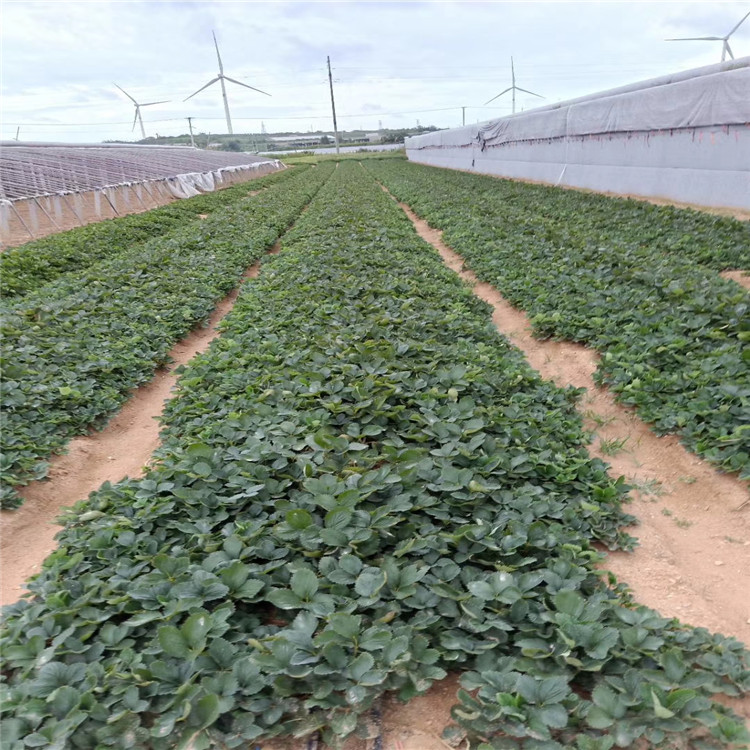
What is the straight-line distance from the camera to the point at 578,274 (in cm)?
776

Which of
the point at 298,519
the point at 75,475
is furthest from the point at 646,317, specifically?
the point at 75,475

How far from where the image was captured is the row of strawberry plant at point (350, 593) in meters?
1.87

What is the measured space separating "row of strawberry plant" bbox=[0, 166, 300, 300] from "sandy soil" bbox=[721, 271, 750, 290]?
37.0 ft

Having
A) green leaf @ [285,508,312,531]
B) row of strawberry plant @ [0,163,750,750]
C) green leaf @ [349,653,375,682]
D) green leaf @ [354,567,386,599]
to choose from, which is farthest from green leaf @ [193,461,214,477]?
green leaf @ [349,653,375,682]

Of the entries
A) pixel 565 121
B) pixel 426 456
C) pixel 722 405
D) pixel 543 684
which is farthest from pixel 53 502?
pixel 565 121

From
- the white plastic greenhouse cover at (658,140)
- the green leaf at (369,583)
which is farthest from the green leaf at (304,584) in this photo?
the white plastic greenhouse cover at (658,140)

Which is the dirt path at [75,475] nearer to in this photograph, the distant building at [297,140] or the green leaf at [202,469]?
the green leaf at [202,469]

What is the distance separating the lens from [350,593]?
2.33 metres

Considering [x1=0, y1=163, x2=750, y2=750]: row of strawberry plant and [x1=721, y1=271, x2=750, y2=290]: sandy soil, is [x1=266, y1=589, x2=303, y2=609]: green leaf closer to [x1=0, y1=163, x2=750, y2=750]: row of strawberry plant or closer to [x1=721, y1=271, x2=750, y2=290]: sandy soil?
[x1=0, y1=163, x2=750, y2=750]: row of strawberry plant

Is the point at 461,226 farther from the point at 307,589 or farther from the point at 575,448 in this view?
the point at 307,589

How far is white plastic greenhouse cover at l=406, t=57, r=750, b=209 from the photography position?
13047mm

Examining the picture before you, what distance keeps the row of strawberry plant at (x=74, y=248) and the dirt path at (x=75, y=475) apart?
452cm

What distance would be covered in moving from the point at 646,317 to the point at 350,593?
5048mm

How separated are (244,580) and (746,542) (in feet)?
10.4
